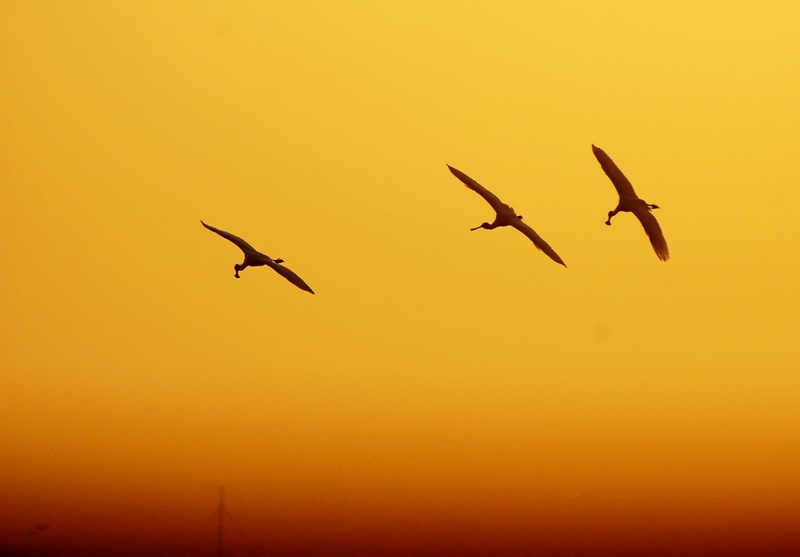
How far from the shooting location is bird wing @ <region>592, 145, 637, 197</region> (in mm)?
13117

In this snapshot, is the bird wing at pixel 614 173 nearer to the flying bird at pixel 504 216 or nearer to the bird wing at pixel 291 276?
the flying bird at pixel 504 216

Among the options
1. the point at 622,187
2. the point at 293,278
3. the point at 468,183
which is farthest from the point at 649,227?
the point at 293,278

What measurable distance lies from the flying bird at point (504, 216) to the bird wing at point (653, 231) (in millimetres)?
929

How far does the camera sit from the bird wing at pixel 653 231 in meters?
13.7

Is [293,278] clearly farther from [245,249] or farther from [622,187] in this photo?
[622,187]

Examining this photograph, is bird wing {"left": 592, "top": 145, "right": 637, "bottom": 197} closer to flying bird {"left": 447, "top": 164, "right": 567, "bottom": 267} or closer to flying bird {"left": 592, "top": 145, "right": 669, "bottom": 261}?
flying bird {"left": 592, "top": 145, "right": 669, "bottom": 261}

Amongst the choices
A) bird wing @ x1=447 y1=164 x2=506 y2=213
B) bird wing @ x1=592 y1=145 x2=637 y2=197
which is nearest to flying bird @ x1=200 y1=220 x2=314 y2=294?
bird wing @ x1=447 y1=164 x2=506 y2=213

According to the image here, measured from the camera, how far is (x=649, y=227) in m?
13.8

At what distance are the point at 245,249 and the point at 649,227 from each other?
3755 mm

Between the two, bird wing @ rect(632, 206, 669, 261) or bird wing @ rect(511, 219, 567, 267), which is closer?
bird wing @ rect(511, 219, 567, 267)

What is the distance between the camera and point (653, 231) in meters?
13.8

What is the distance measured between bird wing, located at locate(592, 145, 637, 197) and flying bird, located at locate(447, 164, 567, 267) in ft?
2.71

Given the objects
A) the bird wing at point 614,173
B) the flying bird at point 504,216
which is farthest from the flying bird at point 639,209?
the flying bird at point 504,216

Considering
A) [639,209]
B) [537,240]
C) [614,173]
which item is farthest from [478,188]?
[639,209]
